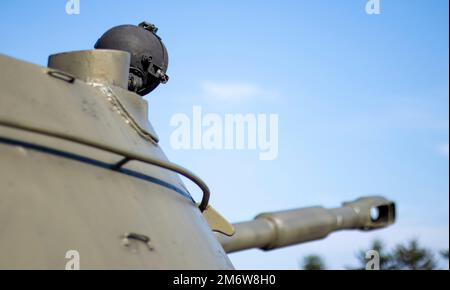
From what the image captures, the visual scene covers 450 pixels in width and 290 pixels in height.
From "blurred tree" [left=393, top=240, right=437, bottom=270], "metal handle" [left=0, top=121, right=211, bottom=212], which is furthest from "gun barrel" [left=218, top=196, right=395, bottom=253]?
"blurred tree" [left=393, top=240, right=437, bottom=270]

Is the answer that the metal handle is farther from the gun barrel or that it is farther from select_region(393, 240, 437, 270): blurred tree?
select_region(393, 240, 437, 270): blurred tree

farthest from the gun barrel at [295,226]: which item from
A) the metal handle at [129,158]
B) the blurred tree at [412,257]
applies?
the blurred tree at [412,257]

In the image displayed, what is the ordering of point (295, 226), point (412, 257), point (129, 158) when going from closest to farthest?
1. point (129, 158)
2. point (295, 226)
3. point (412, 257)

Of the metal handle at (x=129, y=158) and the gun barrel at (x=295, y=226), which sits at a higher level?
→ the metal handle at (x=129, y=158)

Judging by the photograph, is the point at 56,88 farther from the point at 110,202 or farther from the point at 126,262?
the point at 126,262

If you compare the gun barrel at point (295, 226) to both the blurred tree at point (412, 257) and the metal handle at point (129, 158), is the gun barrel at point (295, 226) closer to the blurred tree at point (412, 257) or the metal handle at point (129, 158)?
the metal handle at point (129, 158)

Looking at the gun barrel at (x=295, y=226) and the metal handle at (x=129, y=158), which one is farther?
the gun barrel at (x=295, y=226)

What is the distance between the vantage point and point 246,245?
5809mm

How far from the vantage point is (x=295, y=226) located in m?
6.09

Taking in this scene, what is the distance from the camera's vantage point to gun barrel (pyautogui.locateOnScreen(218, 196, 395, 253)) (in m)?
5.77

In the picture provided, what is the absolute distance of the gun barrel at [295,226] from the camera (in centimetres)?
577

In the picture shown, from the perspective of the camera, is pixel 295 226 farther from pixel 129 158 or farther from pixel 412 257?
pixel 412 257

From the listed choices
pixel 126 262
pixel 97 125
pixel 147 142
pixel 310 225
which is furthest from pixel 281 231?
pixel 126 262

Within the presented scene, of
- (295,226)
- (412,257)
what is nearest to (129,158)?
(295,226)
